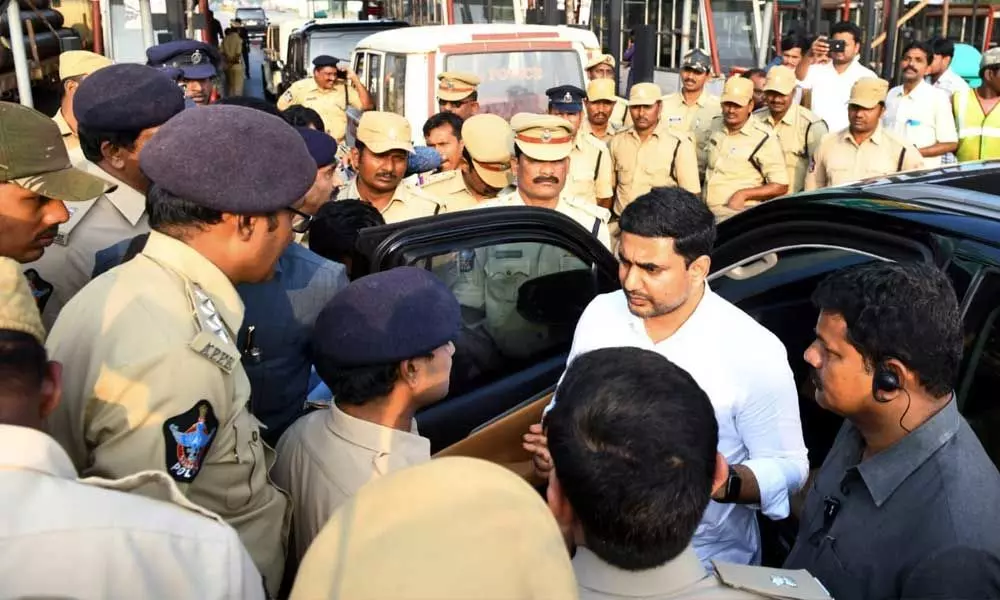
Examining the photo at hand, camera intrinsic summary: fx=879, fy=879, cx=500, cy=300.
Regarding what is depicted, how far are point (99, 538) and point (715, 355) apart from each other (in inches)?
61.6

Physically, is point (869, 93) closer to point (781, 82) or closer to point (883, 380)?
point (781, 82)

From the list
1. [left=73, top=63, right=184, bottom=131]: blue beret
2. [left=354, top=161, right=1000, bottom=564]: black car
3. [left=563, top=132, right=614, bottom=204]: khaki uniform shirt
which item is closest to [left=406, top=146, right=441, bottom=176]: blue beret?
[left=563, top=132, right=614, bottom=204]: khaki uniform shirt

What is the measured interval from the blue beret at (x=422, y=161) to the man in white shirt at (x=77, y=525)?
3.77 m

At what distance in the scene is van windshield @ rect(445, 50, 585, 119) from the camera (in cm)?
721

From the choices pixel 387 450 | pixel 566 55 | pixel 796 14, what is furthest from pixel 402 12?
pixel 387 450

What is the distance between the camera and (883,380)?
1.75m

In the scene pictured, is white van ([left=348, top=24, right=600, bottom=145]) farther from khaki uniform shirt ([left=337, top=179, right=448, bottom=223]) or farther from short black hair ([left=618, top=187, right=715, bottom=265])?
short black hair ([left=618, top=187, right=715, bottom=265])

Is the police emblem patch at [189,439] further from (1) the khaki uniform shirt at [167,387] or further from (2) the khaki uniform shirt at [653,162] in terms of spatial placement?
(2) the khaki uniform shirt at [653,162]

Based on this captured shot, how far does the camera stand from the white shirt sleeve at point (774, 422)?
218 cm

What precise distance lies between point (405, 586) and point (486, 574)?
0.08m

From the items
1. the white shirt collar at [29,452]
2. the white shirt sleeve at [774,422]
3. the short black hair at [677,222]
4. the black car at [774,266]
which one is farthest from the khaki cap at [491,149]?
the white shirt collar at [29,452]

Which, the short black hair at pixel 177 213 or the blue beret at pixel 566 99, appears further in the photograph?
the blue beret at pixel 566 99

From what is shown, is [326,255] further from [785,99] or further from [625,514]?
[785,99]

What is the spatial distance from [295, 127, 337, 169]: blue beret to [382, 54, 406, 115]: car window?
155 inches
